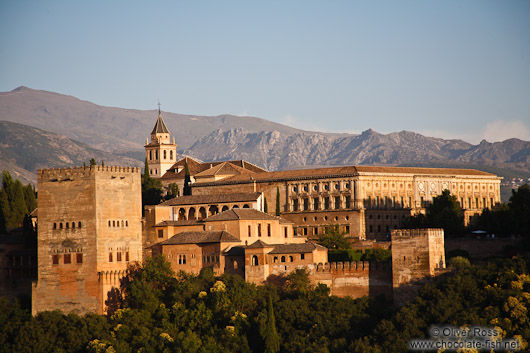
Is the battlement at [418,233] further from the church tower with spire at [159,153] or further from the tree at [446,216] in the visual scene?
the church tower with spire at [159,153]

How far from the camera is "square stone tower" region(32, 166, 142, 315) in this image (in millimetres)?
73875

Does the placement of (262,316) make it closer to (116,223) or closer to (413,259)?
(413,259)

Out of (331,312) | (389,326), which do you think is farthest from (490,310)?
(331,312)

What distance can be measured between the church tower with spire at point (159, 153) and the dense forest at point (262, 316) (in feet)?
205

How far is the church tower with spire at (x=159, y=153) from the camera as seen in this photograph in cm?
13925

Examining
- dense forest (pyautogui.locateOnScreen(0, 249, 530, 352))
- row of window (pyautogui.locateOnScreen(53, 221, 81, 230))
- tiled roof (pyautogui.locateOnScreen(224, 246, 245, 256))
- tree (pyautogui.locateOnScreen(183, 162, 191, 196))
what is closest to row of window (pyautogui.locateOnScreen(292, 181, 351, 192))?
tree (pyautogui.locateOnScreen(183, 162, 191, 196))

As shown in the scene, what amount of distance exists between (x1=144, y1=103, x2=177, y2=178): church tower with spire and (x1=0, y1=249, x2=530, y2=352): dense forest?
62.4 metres

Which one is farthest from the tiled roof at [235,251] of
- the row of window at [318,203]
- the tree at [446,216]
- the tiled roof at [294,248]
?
the row of window at [318,203]

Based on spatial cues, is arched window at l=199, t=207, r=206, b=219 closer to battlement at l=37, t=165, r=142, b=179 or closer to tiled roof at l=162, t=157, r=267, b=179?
battlement at l=37, t=165, r=142, b=179

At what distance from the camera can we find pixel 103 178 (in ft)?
249

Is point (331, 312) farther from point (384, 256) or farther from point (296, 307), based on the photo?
point (384, 256)

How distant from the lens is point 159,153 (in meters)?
140

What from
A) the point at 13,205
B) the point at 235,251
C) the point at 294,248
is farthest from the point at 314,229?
the point at 13,205

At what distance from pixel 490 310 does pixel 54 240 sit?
111 ft
